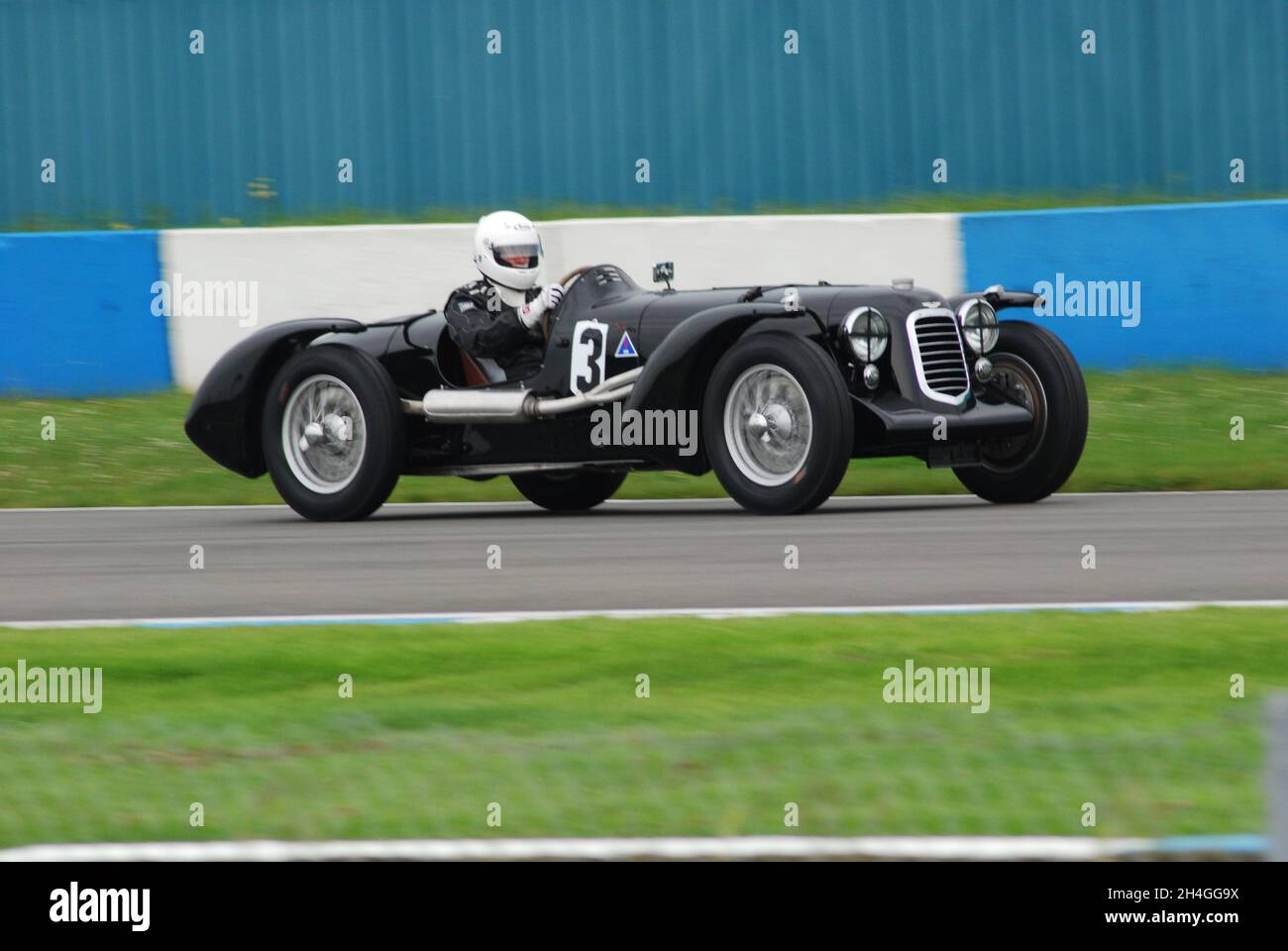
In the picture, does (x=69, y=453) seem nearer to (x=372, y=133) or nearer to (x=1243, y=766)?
(x=372, y=133)

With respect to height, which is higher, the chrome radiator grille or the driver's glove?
the driver's glove

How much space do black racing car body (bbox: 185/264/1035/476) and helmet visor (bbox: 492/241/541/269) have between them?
0.37m

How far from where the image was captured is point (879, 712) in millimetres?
5879

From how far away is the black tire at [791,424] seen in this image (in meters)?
10.1

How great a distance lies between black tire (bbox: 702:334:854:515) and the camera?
10.1 m

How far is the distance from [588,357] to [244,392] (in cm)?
198

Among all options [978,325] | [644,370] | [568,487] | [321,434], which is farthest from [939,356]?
[321,434]

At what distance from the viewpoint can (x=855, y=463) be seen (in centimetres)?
1359

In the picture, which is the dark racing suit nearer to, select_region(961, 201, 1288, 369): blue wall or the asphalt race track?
the asphalt race track

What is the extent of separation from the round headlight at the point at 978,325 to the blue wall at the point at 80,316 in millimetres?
6166

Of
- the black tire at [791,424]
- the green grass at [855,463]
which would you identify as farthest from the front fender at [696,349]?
the green grass at [855,463]

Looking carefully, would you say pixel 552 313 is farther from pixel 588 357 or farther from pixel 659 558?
pixel 659 558

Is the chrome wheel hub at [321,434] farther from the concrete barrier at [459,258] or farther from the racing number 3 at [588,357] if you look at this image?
the concrete barrier at [459,258]

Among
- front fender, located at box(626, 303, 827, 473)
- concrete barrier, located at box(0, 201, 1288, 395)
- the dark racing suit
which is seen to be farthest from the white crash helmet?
A: concrete barrier, located at box(0, 201, 1288, 395)
